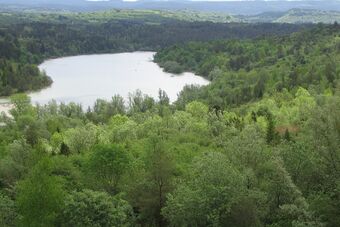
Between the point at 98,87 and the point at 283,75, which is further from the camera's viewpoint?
the point at 98,87

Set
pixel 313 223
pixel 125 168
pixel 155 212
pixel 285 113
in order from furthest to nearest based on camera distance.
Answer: pixel 285 113 → pixel 125 168 → pixel 155 212 → pixel 313 223

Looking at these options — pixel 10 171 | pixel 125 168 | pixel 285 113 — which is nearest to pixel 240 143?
pixel 125 168

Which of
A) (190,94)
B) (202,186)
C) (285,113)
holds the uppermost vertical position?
(202,186)

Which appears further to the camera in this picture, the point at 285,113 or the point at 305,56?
the point at 305,56

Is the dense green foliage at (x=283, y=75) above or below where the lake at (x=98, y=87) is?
above

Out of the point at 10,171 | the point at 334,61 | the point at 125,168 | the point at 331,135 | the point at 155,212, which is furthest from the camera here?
the point at 334,61

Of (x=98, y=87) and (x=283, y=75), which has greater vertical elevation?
(x=283, y=75)

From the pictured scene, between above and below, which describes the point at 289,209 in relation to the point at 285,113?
above

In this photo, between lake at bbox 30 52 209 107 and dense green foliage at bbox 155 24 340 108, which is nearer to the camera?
dense green foliage at bbox 155 24 340 108

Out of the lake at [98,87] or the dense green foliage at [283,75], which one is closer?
the dense green foliage at [283,75]

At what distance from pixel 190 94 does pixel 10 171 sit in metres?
96.9

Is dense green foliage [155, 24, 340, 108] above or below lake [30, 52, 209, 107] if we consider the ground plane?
above

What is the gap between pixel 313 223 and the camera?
30.9m

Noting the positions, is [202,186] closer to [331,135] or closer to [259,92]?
[331,135]
